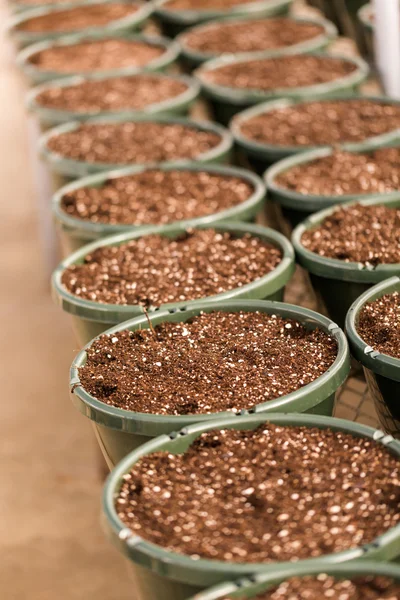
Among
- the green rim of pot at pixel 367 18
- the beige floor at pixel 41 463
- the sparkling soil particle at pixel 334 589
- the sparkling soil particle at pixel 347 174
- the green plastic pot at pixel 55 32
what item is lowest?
the beige floor at pixel 41 463

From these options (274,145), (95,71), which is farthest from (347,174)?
(95,71)

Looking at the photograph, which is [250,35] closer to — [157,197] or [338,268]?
[157,197]

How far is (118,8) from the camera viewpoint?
4926 mm

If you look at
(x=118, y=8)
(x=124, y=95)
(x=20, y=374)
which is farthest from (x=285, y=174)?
(x=118, y=8)

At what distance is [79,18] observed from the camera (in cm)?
482

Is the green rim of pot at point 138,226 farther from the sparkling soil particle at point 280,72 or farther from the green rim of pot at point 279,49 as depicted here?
the green rim of pot at point 279,49

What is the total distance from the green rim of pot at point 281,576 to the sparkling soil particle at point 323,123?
199cm

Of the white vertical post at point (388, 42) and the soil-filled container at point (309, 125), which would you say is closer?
the soil-filled container at point (309, 125)

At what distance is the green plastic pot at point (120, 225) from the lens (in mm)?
2502

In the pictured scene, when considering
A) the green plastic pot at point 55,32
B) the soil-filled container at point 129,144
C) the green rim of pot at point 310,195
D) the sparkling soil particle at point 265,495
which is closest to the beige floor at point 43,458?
the green rim of pot at point 310,195

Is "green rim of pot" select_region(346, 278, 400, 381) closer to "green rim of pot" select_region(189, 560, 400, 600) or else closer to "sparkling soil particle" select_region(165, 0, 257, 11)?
"green rim of pot" select_region(189, 560, 400, 600)

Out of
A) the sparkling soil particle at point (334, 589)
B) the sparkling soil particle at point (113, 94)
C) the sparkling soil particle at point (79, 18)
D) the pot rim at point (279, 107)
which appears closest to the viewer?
the sparkling soil particle at point (334, 589)

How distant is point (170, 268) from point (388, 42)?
1504mm

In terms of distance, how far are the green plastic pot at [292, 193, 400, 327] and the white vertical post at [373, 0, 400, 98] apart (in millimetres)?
1251
